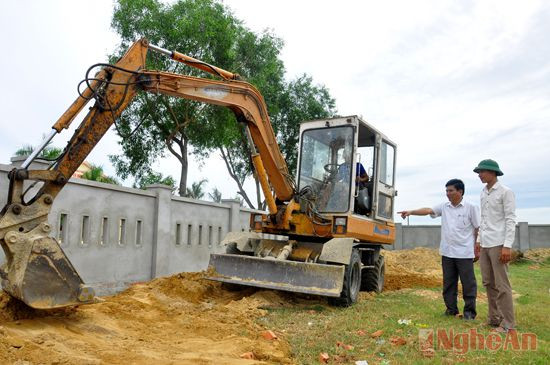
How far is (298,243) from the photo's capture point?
8.36 meters

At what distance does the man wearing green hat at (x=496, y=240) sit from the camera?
5613 millimetres

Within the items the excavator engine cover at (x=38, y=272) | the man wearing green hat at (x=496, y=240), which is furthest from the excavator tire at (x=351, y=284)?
the excavator engine cover at (x=38, y=272)

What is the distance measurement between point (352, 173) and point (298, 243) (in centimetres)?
149

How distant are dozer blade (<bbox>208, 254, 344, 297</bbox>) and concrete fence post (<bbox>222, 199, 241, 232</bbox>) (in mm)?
3875

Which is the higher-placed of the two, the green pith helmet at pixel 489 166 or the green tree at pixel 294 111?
the green tree at pixel 294 111

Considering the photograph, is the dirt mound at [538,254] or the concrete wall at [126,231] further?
the dirt mound at [538,254]

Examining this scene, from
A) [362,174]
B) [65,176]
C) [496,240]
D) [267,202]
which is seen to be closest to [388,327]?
[496,240]

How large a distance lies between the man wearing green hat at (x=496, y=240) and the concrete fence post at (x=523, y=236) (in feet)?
59.8

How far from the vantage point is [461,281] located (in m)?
6.59

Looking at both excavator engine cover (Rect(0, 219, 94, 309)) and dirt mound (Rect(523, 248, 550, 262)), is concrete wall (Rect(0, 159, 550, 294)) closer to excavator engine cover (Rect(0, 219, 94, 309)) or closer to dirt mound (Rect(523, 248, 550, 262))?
excavator engine cover (Rect(0, 219, 94, 309))

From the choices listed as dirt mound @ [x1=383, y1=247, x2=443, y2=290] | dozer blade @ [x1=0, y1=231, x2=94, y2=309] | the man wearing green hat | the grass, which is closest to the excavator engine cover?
dozer blade @ [x1=0, y1=231, x2=94, y2=309]

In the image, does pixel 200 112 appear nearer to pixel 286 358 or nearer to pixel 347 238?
pixel 347 238

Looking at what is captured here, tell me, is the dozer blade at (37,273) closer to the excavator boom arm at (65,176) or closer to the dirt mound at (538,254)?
the excavator boom arm at (65,176)

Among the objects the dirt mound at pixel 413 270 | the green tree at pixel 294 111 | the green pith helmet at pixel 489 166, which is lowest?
the dirt mound at pixel 413 270
